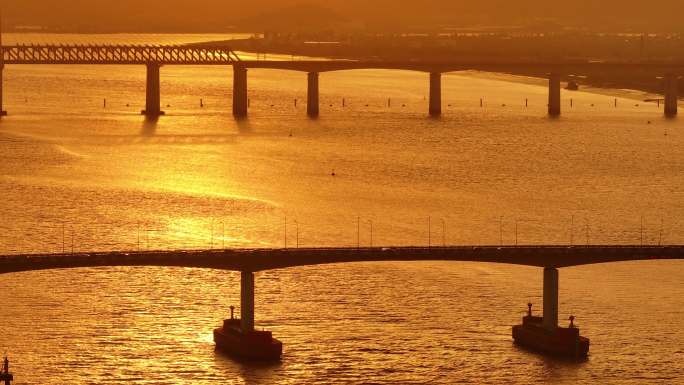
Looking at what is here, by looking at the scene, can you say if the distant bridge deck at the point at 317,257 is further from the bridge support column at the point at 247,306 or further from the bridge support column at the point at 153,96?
the bridge support column at the point at 153,96

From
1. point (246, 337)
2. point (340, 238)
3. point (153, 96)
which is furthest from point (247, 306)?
point (153, 96)

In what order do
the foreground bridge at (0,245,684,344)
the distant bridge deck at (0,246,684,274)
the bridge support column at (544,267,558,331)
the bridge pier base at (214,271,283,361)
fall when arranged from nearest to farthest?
1. the bridge pier base at (214,271,283,361)
2. the distant bridge deck at (0,246,684,274)
3. the foreground bridge at (0,245,684,344)
4. the bridge support column at (544,267,558,331)

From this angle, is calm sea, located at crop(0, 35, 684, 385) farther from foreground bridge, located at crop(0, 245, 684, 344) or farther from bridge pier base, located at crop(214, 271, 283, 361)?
foreground bridge, located at crop(0, 245, 684, 344)

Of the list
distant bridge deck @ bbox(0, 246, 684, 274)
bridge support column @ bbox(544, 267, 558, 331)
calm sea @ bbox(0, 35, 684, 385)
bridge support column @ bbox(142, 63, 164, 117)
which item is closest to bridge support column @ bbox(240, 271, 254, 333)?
distant bridge deck @ bbox(0, 246, 684, 274)

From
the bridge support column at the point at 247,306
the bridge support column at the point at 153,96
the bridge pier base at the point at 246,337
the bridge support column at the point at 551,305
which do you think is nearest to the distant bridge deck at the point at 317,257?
the bridge support column at the point at 247,306

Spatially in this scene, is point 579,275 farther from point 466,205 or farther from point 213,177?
point 213,177

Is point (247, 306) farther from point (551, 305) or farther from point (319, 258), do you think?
point (551, 305)

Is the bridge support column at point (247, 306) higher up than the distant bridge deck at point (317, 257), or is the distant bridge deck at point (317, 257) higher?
the distant bridge deck at point (317, 257)
